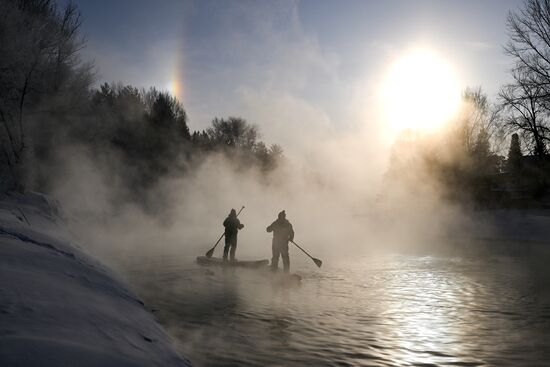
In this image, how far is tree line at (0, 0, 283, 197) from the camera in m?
20.4

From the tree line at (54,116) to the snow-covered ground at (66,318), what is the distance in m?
13.6

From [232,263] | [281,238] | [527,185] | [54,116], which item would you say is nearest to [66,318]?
[281,238]

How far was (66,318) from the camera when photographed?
494cm

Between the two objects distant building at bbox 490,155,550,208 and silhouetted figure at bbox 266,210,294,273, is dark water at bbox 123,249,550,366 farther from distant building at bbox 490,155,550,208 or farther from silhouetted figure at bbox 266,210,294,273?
distant building at bbox 490,155,550,208


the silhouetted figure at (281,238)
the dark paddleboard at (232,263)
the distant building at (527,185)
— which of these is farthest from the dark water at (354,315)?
the distant building at (527,185)

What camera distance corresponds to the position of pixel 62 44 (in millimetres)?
25859

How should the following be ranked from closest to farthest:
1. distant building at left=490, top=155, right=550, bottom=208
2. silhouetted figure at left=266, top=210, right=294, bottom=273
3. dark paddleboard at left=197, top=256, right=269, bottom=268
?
silhouetted figure at left=266, top=210, right=294, bottom=273
dark paddleboard at left=197, top=256, right=269, bottom=268
distant building at left=490, top=155, right=550, bottom=208

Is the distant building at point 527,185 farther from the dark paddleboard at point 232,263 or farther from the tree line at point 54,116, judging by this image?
the tree line at point 54,116

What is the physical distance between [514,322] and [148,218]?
3783 centimetres

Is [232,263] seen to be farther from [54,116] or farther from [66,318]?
[54,116]

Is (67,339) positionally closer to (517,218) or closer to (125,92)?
(517,218)

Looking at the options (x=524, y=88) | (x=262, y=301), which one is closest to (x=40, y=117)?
(x=262, y=301)

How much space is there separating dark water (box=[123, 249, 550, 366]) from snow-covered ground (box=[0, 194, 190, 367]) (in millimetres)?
1048

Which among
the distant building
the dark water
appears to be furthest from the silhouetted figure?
the distant building
